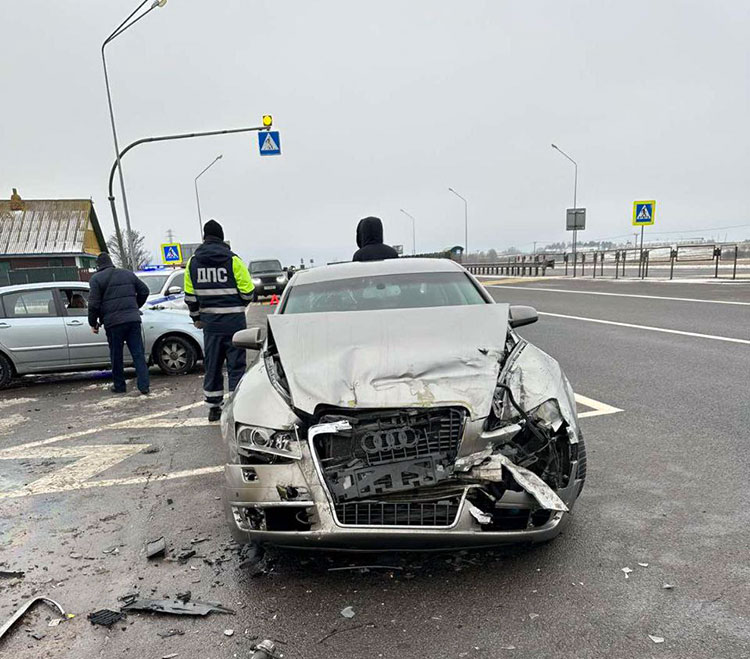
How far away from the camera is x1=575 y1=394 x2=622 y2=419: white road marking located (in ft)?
17.2

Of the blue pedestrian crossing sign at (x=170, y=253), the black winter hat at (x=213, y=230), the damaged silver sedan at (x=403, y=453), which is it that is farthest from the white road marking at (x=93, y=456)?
the blue pedestrian crossing sign at (x=170, y=253)

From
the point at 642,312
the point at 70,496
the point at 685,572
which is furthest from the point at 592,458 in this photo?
the point at 642,312

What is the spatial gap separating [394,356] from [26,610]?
2.25m

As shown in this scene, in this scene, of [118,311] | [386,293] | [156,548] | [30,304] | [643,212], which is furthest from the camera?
[643,212]

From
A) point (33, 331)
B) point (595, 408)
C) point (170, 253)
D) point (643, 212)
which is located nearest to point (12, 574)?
point (595, 408)

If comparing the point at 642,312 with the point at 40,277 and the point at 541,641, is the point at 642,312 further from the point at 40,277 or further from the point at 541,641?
the point at 40,277

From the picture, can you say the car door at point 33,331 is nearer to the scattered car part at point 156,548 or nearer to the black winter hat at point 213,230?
the black winter hat at point 213,230

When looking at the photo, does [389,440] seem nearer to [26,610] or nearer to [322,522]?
[322,522]

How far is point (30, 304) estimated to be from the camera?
8.00 meters

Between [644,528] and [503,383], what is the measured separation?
130 centimetres

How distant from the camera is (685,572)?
8.67 feet

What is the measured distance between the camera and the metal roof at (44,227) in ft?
120

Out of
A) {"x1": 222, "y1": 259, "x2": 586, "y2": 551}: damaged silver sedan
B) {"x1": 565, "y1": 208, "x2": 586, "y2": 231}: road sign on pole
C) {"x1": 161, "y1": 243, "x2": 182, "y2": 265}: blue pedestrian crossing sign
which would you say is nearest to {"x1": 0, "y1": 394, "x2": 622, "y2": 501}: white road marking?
{"x1": 222, "y1": 259, "x2": 586, "y2": 551}: damaged silver sedan

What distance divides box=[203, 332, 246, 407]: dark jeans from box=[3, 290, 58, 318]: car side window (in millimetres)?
3927
